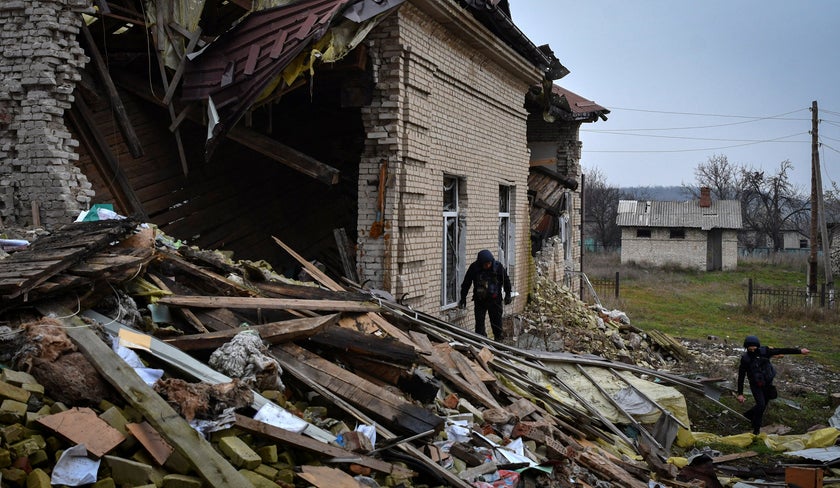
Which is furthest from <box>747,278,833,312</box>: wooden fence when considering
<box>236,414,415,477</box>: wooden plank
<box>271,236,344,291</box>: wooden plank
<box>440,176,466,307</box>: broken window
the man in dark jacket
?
<box>236,414,415,477</box>: wooden plank

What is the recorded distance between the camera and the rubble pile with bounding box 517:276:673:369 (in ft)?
41.0

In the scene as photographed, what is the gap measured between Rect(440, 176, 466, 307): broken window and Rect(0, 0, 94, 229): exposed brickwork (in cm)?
579

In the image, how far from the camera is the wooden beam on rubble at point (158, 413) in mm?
3662

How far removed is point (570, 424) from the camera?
23.9 ft

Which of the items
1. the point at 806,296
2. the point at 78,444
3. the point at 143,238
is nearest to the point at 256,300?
the point at 143,238

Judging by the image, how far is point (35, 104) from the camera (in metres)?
6.86

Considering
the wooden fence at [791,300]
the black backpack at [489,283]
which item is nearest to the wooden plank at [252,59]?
the black backpack at [489,283]

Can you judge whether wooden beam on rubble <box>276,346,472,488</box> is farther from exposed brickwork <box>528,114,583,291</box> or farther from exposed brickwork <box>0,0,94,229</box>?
exposed brickwork <box>528,114,583,291</box>

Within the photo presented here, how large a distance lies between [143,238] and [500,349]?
15.4 feet

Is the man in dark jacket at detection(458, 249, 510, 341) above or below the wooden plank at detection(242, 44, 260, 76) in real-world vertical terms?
below

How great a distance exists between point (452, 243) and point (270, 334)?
21.3 ft

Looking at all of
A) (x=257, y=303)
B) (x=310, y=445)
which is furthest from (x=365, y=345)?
(x=310, y=445)

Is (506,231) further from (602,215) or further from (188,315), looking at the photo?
(602,215)

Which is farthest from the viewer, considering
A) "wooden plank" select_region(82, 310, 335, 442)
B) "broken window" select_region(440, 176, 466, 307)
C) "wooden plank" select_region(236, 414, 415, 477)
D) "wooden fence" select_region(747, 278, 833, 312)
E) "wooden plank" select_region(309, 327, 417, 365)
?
"wooden fence" select_region(747, 278, 833, 312)
